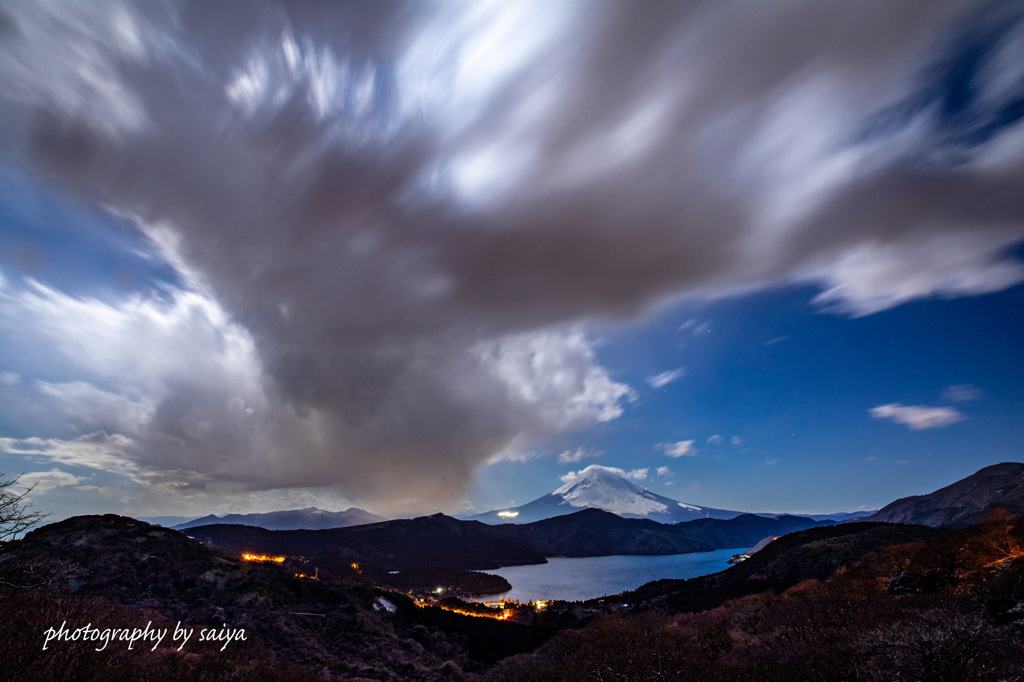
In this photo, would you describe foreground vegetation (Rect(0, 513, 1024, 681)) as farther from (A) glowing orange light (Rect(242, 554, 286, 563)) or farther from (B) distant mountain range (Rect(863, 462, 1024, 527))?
(B) distant mountain range (Rect(863, 462, 1024, 527))

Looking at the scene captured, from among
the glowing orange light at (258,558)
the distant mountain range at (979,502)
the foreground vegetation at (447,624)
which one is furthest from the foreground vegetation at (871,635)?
the distant mountain range at (979,502)

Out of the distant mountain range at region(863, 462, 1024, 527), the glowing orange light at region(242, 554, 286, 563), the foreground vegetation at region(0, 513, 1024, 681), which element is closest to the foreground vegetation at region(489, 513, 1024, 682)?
the foreground vegetation at region(0, 513, 1024, 681)

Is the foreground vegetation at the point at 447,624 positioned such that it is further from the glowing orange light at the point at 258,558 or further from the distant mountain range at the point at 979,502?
the distant mountain range at the point at 979,502

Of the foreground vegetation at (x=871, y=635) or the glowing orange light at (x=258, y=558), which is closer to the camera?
the foreground vegetation at (x=871, y=635)

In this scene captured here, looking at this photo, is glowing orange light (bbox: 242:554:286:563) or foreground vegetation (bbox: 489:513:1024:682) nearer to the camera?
foreground vegetation (bbox: 489:513:1024:682)

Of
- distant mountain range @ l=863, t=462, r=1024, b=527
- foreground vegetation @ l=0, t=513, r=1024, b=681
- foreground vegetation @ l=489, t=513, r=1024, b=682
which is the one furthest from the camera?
distant mountain range @ l=863, t=462, r=1024, b=527

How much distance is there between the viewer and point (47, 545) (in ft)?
160

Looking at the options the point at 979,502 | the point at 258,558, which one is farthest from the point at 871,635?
the point at 979,502

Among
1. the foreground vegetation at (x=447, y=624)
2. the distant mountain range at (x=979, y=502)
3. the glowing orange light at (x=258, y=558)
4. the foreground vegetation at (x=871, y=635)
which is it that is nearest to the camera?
the foreground vegetation at (x=871, y=635)

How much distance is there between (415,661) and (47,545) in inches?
1947

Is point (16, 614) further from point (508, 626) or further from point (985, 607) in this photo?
point (508, 626)

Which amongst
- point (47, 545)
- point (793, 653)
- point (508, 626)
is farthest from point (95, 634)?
point (508, 626)

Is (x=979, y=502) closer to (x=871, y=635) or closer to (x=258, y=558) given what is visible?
(x=871, y=635)

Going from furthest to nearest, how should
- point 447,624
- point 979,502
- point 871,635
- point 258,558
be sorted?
1. point 979,502
2. point 258,558
3. point 447,624
4. point 871,635
